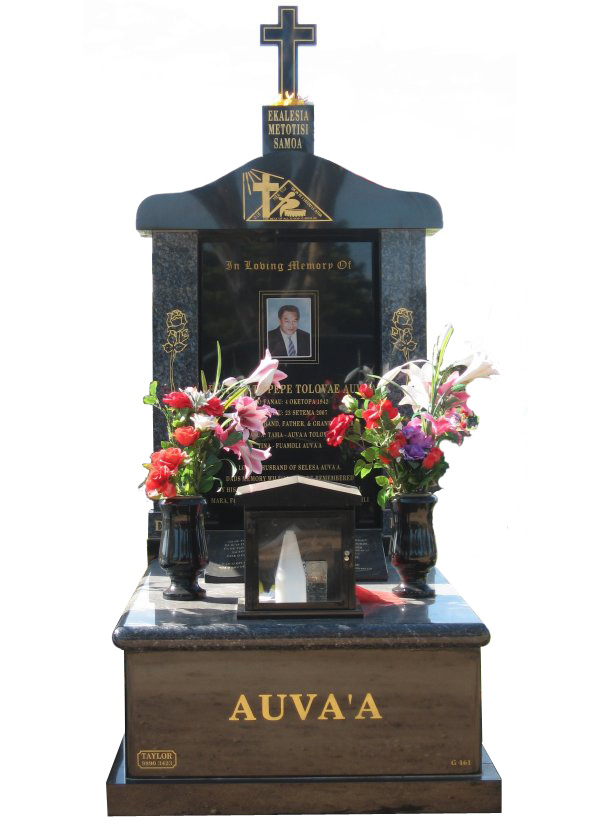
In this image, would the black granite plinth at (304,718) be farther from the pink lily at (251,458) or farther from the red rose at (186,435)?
the pink lily at (251,458)

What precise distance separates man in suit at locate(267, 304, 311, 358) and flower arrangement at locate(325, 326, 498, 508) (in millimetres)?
1022

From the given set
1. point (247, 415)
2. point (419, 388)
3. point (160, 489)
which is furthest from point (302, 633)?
point (419, 388)

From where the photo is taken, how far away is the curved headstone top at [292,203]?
6.20 metres

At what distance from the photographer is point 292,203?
20.4ft

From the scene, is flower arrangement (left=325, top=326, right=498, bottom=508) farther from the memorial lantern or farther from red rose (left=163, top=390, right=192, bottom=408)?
red rose (left=163, top=390, right=192, bottom=408)

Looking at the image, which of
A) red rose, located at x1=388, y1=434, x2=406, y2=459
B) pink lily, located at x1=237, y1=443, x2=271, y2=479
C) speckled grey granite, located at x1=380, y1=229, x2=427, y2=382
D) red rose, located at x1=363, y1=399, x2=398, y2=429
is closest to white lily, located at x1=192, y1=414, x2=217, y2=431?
pink lily, located at x1=237, y1=443, x2=271, y2=479

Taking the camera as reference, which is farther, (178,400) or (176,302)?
(176,302)

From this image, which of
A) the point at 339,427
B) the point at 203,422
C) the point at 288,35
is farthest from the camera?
the point at 288,35

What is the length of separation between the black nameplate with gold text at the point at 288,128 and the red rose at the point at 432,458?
2.35 m

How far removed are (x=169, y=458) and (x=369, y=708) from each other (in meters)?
1.55

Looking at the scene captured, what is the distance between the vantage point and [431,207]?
6207 millimetres

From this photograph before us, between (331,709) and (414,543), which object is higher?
(414,543)

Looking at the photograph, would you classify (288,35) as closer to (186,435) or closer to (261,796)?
(186,435)

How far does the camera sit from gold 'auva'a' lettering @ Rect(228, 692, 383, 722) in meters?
4.39
